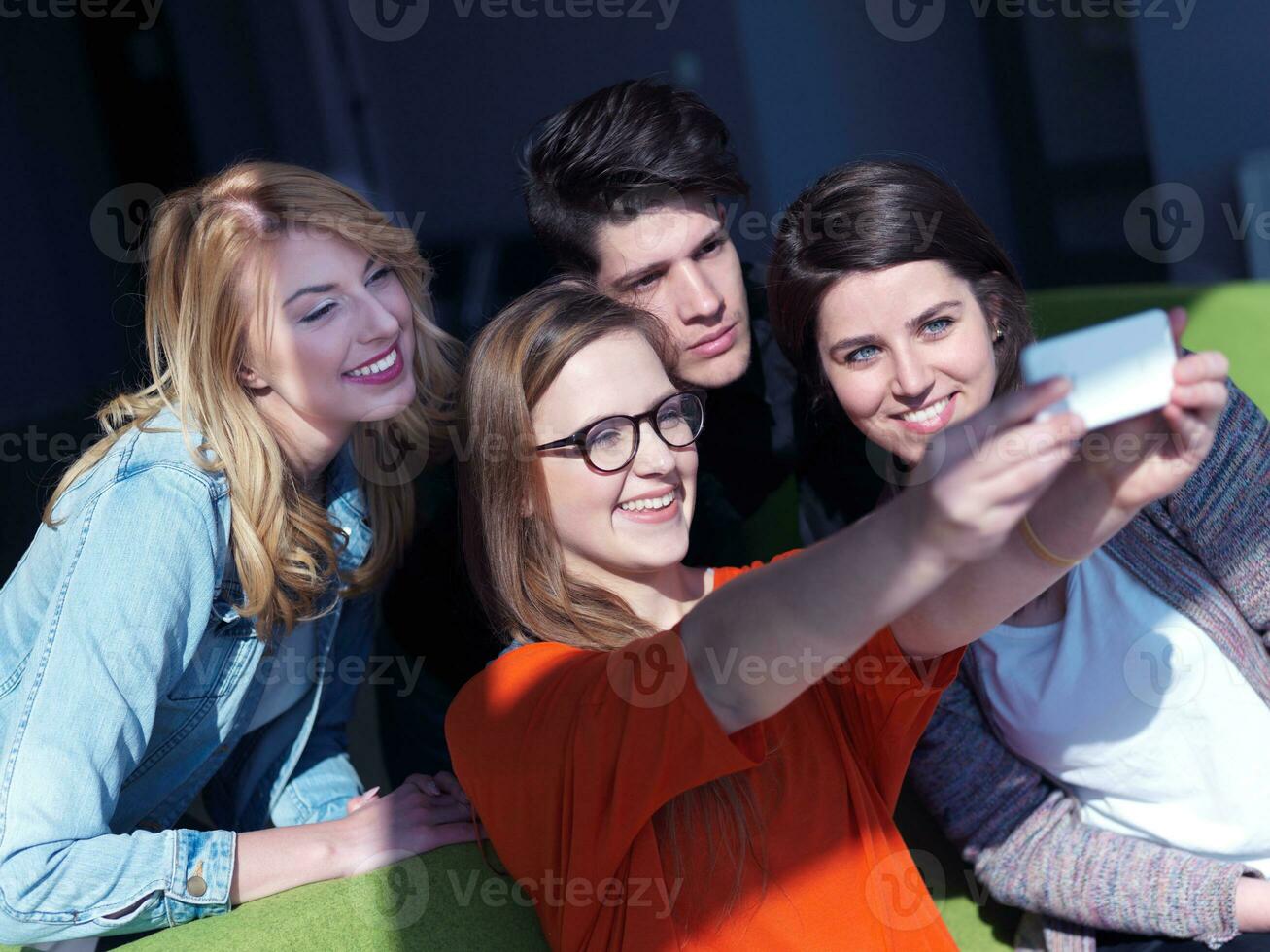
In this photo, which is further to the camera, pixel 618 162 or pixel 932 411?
pixel 618 162

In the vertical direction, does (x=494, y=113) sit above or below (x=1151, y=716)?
above

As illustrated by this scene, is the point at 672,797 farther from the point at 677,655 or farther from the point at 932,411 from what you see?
the point at 932,411

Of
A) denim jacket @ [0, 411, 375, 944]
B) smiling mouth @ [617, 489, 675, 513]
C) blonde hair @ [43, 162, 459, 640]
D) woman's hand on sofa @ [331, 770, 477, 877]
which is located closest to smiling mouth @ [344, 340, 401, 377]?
blonde hair @ [43, 162, 459, 640]

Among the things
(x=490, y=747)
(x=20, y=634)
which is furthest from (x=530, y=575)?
(x=20, y=634)

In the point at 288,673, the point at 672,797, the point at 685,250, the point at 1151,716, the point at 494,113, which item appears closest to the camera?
the point at 672,797

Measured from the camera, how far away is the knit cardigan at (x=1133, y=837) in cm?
171

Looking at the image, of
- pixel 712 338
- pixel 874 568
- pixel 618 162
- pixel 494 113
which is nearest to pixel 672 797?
pixel 874 568

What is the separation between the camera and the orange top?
48.8 inches

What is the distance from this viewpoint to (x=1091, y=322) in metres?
2.70

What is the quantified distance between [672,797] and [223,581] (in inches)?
32.1

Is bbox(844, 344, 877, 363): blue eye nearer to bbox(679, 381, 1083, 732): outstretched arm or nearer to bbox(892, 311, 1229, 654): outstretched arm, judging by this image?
bbox(892, 311, 1229, 654): outstretched arm

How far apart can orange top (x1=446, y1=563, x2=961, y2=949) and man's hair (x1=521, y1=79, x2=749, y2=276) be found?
108 centimetres

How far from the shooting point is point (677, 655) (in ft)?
3.60

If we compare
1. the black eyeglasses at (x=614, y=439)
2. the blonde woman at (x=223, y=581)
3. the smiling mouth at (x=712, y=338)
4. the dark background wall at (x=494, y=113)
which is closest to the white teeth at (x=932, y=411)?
the black eyeglasses at (x=614, y=439)
